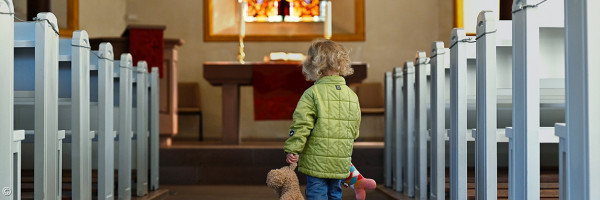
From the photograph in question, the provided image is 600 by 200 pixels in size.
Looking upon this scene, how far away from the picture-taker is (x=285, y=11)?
1122 centimetres

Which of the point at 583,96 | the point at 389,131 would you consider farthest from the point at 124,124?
the point at 583,96

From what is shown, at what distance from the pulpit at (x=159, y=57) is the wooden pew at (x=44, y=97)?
12.7 ft

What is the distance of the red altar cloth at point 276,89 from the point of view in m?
7.80

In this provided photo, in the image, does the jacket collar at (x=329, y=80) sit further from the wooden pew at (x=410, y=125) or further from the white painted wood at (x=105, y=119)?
the wooden pew at (x=410, y=125)

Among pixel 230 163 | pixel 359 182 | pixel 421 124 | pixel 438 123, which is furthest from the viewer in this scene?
pixel 230 163

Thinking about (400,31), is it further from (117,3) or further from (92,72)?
(92,72)

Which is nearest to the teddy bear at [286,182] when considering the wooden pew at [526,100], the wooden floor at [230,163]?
the wooden pew at [526,100]

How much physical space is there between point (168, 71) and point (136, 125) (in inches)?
84.3

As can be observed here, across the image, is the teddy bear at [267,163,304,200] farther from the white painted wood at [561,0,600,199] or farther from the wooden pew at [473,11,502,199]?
the white painted wood at [561,0,600,199]

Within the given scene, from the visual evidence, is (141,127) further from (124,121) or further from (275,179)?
(275,179)

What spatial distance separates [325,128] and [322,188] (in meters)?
0.25

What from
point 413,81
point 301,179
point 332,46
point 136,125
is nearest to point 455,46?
point 332,46

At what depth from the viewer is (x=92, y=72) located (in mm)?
4840

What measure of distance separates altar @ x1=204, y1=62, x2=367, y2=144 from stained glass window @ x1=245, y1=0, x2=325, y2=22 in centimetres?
331
